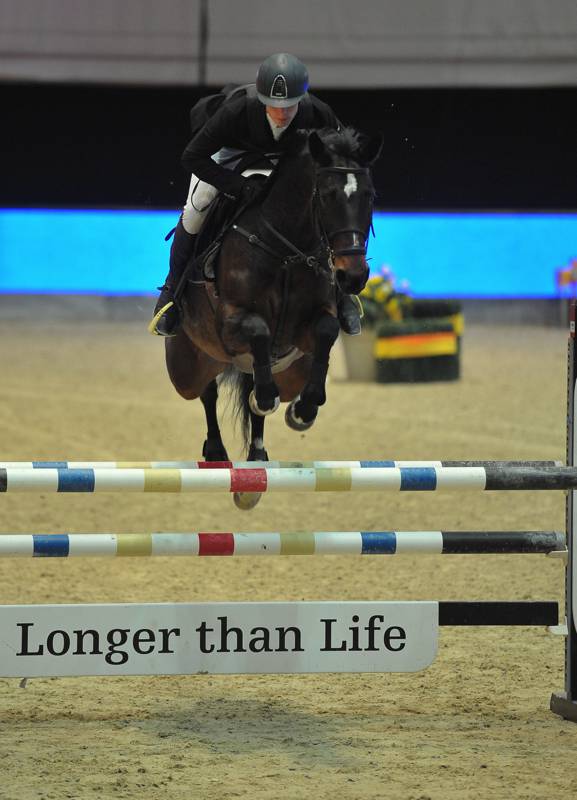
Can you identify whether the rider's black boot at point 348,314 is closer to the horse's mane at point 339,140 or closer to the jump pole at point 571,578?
the horse's mane at point 339,140

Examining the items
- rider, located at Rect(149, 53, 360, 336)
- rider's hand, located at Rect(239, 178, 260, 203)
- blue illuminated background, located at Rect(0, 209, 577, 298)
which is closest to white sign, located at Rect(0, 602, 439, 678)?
rider, located at Rect(149, 53, 360, 336)

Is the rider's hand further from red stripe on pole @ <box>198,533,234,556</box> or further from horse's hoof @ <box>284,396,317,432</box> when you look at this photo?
red stripe on pole @ <box>198,533,234,556</box>

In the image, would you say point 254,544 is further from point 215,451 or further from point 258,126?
point 215,451

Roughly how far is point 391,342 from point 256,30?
3.42m

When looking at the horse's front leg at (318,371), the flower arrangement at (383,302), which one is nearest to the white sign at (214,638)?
the horse's front leg at (318,371)

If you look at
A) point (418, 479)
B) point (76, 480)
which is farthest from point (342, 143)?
point (76, 480)

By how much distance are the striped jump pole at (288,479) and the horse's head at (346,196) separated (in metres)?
0.70

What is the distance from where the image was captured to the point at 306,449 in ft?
29.8

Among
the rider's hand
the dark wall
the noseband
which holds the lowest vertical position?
the noseband

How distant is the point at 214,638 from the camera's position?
3.56m

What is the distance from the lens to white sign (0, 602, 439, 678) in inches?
137

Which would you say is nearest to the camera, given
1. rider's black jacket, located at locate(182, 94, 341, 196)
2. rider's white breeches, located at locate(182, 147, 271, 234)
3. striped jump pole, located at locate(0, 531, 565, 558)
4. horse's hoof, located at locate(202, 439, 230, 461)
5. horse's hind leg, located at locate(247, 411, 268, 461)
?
striped jump pole, located at locate(0, 531, 565, 558)

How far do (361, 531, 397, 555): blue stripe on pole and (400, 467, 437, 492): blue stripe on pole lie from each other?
0.25 meters

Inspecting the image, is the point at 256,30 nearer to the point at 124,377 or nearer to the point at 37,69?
the point at 37,69
